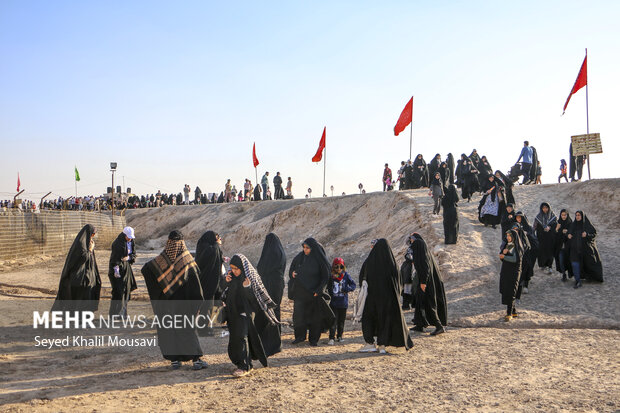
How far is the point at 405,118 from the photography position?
21.9 meters

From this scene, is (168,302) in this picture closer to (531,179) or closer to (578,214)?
(578,214)

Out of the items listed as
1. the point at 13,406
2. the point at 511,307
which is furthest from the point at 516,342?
the point at 13,406

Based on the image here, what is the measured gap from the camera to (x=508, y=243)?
887cm

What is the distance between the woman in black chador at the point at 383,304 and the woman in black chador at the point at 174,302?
88.6 inches

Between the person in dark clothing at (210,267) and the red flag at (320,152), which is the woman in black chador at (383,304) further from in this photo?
the red flag at (320,152)

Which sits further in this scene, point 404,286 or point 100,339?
point 404,286

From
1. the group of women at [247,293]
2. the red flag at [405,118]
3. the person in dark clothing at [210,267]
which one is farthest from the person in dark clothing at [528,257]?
the red flag at [405,118]

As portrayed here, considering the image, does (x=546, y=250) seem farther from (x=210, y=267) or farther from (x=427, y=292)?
(x=210, y=267)

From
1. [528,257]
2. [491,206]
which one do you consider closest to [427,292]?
[528,257]

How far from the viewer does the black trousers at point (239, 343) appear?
575 centimetres

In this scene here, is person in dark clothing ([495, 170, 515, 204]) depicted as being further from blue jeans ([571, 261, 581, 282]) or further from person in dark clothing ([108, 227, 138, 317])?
person in dark clothing ([108, 227, 138, 317])

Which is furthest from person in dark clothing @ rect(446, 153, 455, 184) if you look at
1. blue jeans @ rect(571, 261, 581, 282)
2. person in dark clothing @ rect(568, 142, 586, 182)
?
blue jeans @ rect(571, 261, 581, 282)

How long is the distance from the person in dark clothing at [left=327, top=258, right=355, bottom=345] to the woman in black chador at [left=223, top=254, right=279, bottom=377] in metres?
1.79

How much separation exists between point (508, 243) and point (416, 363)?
3519mm
